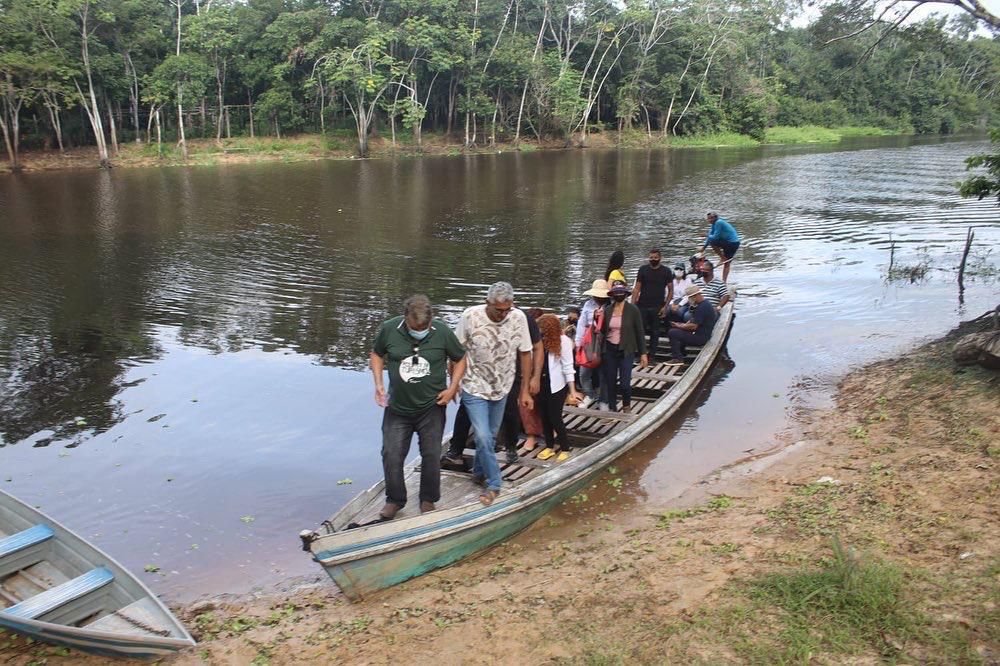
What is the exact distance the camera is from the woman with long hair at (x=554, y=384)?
693cm

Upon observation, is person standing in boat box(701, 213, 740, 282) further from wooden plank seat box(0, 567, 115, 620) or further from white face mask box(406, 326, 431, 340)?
wooden plank seat box(0, 567, 115, 620)

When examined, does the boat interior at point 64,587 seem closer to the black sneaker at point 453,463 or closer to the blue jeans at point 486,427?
the blue jeans at point 486,427

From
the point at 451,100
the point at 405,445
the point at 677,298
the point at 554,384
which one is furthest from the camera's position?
the point at 451,100

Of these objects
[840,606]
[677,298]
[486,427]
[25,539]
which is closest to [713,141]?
[677,298]

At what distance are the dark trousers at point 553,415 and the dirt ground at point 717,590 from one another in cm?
58

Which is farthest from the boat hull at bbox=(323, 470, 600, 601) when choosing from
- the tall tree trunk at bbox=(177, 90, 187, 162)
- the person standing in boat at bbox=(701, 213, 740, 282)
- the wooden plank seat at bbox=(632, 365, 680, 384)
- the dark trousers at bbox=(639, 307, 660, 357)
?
the tall tree trunk at bbox=(177, 90, 187, 162)

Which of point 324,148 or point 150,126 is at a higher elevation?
point 150,126

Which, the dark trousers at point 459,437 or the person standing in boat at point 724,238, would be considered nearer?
the dark trousers at point 459,437

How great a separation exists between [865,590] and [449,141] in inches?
2205

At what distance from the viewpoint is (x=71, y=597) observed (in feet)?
16.0

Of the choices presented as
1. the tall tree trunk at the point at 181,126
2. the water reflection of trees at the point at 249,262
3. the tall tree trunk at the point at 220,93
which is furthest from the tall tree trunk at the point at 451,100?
the water reflection of trees at the point at 249,262

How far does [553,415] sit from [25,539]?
434cm

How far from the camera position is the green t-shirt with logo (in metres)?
5.61

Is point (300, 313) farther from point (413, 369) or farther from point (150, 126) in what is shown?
point (150, 126)
